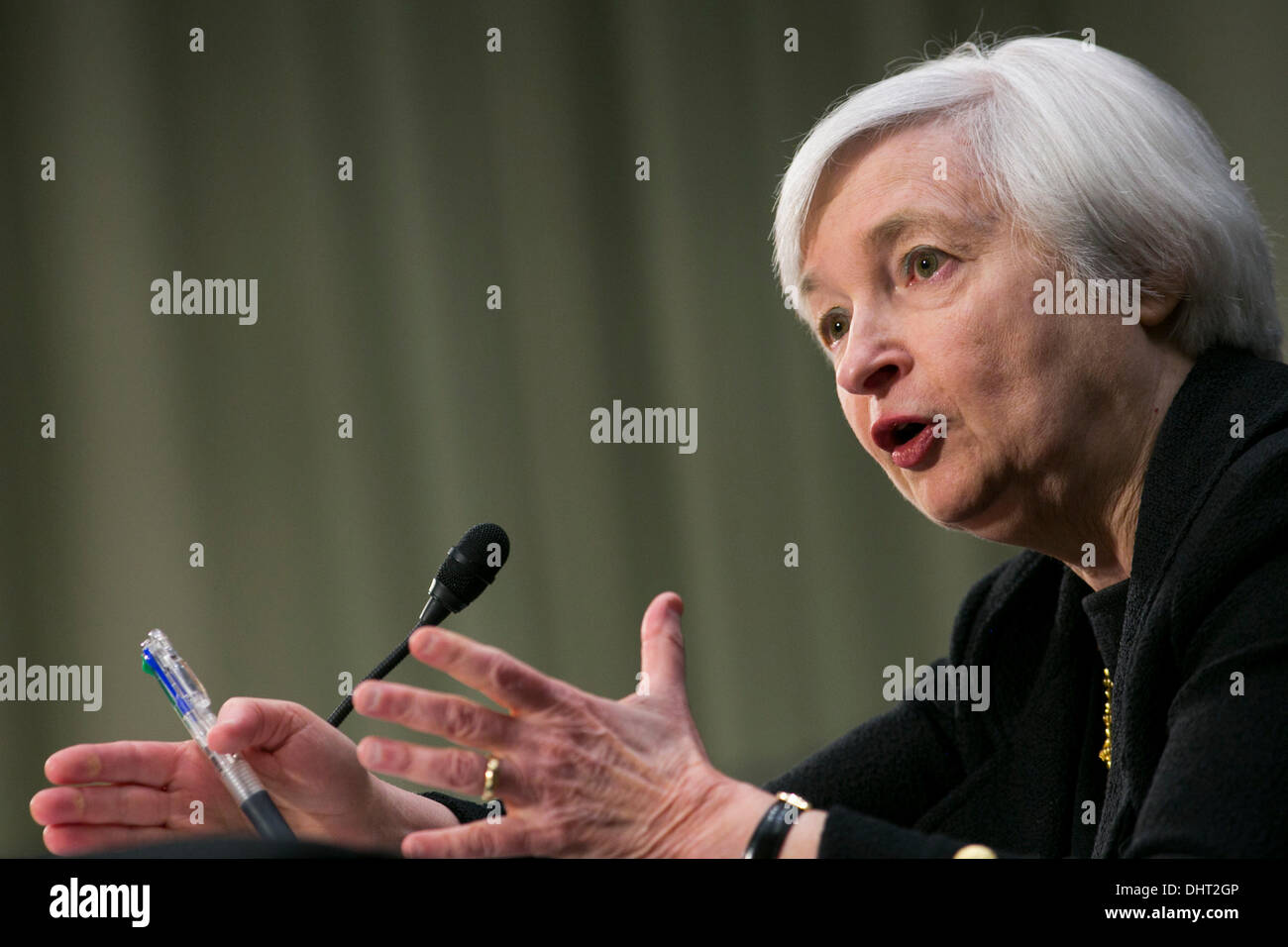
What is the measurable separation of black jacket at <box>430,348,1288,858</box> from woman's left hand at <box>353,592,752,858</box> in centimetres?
10

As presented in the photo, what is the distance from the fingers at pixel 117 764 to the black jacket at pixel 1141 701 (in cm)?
33

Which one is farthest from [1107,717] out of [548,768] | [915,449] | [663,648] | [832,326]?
[548,768]

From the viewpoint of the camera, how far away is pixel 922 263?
1.21m

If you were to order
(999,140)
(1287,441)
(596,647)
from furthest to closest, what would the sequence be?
(596,647) → (999,140) → (1287,441)

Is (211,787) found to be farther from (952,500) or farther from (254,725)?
(952,500)

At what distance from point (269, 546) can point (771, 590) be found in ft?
3.85

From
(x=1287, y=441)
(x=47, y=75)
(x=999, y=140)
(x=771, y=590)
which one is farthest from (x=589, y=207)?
(x=1287, y=441)

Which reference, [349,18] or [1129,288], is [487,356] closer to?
[349,18]

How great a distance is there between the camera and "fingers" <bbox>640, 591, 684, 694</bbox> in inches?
34.1

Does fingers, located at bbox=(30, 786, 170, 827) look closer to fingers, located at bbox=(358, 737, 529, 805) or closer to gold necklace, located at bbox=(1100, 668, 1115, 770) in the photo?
fingers, located at bbox=(358, 737, 529, 805)

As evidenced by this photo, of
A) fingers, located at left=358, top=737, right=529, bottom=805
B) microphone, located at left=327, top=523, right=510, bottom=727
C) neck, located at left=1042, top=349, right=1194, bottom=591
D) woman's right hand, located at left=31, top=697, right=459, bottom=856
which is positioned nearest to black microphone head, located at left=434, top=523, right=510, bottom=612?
microphone, located at left=327, top=523, right=510, bottom=727

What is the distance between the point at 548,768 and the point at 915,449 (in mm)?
589

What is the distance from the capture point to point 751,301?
2.91m

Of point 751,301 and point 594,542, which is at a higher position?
point 751,301
